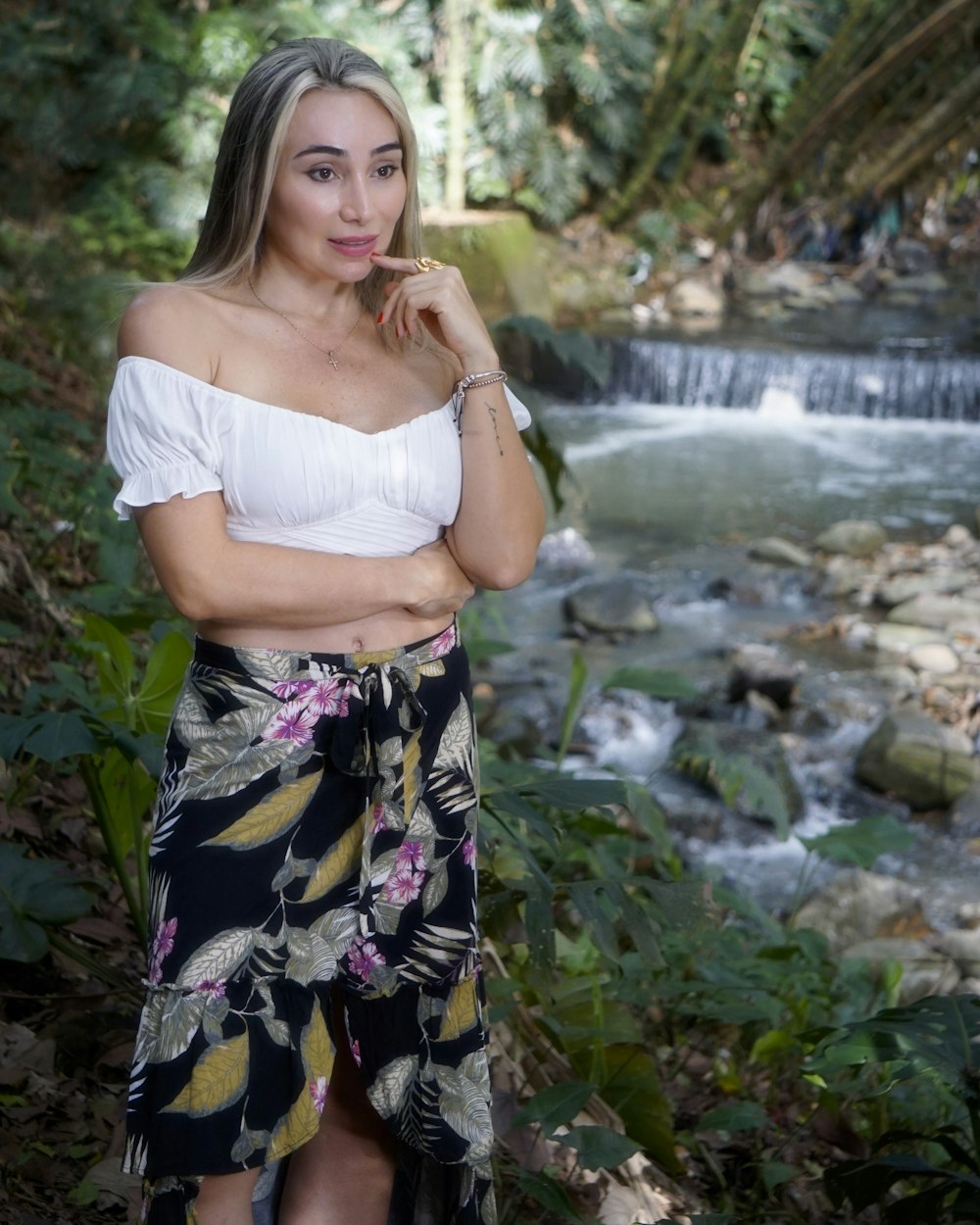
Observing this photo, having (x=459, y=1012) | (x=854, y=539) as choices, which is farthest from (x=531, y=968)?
(x=854, y=539)

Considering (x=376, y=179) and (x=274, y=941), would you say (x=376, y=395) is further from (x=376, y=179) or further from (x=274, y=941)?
(x=274, y=941)

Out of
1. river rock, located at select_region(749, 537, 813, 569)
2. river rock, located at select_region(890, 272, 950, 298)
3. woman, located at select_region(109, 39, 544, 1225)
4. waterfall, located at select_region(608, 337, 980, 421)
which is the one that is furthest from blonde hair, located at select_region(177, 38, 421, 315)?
river rock, located at select_region(890, 272, 950, 298)

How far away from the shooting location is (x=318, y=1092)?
1613 millimetres

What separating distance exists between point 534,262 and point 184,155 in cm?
318

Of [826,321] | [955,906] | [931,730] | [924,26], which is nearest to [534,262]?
[826,321]

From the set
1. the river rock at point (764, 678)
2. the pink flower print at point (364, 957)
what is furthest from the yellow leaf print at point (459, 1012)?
the river rock at point (764, 678)

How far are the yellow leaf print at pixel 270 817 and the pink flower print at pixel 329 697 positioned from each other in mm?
75

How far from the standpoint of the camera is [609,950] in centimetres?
192

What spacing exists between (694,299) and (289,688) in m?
11.9

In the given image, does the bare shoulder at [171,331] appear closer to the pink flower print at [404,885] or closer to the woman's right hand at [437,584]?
the woman's right hand at [437,584]

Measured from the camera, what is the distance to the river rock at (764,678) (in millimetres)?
6035

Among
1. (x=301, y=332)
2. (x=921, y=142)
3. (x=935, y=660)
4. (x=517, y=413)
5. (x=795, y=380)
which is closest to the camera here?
(x=301, y=332)

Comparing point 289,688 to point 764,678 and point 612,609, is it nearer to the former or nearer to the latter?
point 764,678

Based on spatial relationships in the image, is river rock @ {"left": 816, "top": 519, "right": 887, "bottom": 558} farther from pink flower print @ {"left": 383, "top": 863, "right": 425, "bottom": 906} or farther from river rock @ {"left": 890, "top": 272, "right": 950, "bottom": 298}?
pink flower print @ {"left": 383, "top": 863, "right": 425, "bottom": 906}
